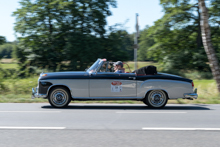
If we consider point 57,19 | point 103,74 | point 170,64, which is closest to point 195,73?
point 170,64

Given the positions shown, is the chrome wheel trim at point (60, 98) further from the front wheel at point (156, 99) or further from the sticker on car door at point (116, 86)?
the front wheel at point (156, 99)

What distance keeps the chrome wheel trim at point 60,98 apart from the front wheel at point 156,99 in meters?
2.65

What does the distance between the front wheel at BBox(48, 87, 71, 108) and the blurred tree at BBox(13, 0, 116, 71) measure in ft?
53.7

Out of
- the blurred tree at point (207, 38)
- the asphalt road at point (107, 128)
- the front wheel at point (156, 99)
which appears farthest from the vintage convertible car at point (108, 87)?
the blurred tree at point (207, 38)

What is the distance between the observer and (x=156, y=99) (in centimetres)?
987

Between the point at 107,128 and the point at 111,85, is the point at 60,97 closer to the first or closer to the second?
the point at 111,85

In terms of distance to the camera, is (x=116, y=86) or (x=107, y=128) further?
(x=116, y=86)

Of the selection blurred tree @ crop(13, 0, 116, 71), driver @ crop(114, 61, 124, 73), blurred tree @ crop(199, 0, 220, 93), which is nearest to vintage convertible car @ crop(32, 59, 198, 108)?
driver @ crop(114, 61, 124, 73)

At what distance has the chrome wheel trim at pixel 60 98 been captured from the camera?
9695mm

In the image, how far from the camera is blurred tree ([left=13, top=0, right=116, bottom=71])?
85.3 feet

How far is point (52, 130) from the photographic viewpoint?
6.22 m

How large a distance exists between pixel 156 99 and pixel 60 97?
3144 millimetres

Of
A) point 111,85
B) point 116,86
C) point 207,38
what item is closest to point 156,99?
point 116,86

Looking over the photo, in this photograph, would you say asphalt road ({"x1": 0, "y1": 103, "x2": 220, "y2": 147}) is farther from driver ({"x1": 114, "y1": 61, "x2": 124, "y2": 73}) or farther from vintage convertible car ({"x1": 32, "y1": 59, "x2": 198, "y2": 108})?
driver ({"x1": 114, "y1": 61, "x2": 124, "y2": 73})
